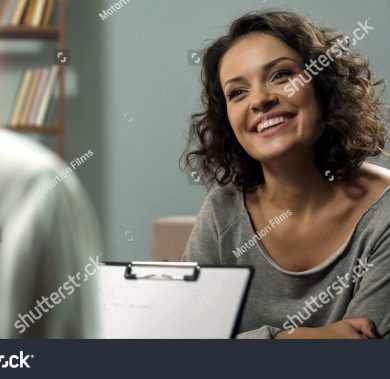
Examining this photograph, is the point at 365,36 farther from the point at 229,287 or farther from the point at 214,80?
the point at 229,287

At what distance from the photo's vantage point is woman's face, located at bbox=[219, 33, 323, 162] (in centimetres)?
146

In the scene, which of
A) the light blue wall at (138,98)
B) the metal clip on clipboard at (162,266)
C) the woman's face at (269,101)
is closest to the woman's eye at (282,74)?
the woman's face at (269,101)

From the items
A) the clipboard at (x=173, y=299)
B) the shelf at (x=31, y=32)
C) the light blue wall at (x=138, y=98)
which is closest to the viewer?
the clipboard at (x=173, y=299)

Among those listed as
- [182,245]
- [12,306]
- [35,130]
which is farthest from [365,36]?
[12,306]

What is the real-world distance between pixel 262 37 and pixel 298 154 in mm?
265

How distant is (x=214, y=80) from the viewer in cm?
165

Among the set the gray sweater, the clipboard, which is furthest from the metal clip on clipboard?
the gray sweater

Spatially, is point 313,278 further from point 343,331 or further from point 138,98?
point 138,98

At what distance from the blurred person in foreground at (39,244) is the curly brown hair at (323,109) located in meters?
1.22
